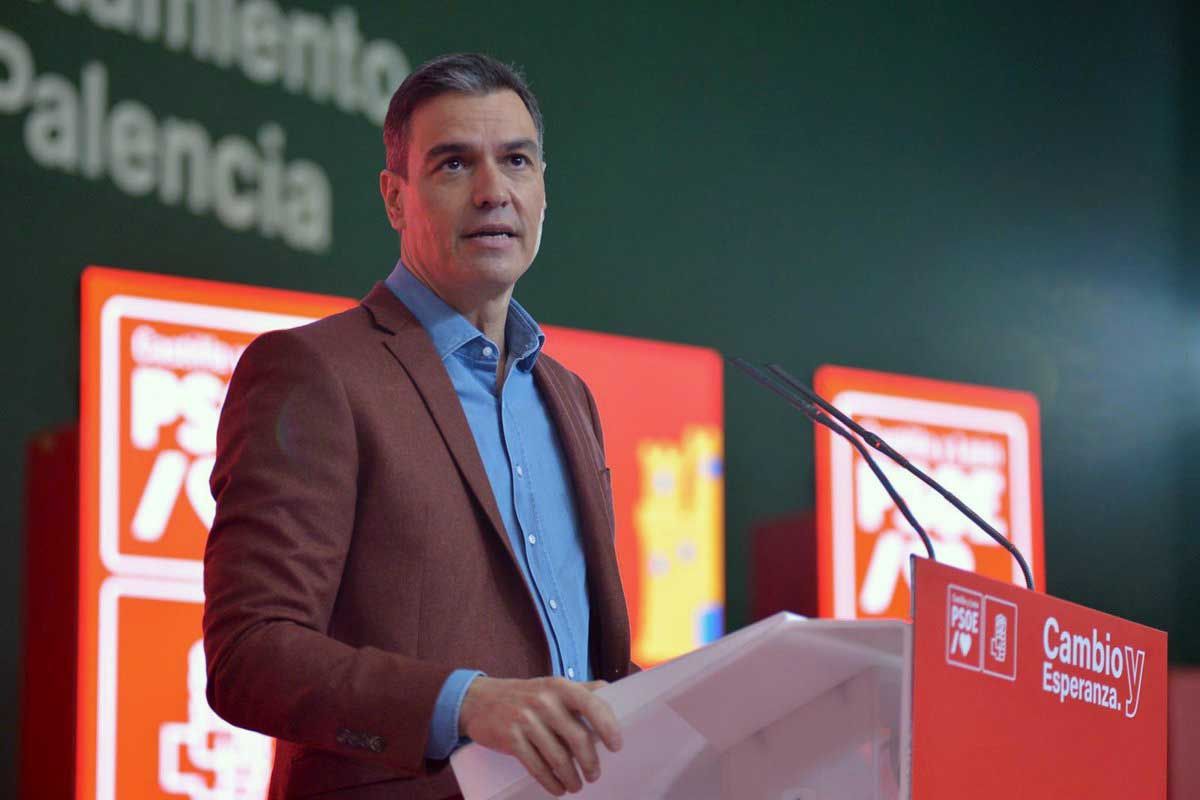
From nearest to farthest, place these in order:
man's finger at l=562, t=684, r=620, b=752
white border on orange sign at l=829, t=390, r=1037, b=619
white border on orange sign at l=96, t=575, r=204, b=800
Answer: man's finger at l=562, t=684, r=620, b=752 < white border on orange sign at l=96, t=575, r=204, b=800 < white border on orange sign at l=829, t=390, r=1037, b=619

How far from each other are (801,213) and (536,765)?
3346mm

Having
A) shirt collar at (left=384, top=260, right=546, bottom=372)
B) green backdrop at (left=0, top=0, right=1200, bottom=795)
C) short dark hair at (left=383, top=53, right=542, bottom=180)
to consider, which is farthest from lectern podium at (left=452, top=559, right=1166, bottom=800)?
green backdrop at (left=0, top=0, right=1200, bottom=795)

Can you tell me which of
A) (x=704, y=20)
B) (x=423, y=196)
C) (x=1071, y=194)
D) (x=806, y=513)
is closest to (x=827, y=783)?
(x=423, y=196)

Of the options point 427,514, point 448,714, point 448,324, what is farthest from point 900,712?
point 448,324

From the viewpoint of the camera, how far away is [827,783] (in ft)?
4.17

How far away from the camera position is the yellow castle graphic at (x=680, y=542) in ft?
11.8

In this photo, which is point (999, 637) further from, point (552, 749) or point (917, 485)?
point (917, 485)

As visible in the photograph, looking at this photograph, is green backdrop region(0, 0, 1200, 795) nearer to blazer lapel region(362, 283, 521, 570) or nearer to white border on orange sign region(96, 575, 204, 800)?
white border on orange sign region(96, 575, 204, 800)

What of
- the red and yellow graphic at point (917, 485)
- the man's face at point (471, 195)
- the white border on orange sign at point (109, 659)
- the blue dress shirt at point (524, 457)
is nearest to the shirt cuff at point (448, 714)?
the blue dress shirt at point (524, 457)

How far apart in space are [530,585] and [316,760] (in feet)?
0.80

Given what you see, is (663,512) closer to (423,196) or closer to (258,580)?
(423,196)

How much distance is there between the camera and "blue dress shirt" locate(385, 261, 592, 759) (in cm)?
155

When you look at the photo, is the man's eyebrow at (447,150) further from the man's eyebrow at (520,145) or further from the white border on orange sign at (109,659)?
the white border on orange sign at (109,659)

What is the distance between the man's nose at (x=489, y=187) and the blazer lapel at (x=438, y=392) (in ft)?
0.45
